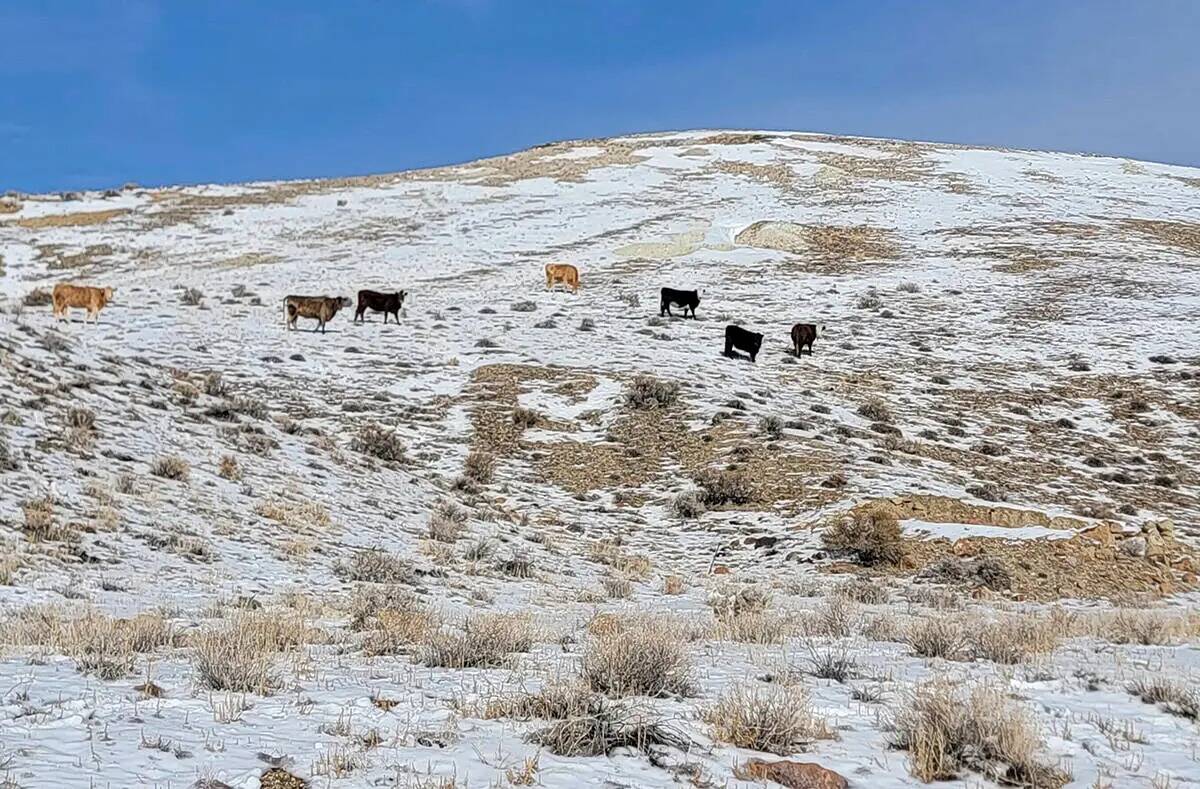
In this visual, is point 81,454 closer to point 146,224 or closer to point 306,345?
point 306,345

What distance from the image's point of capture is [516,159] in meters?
65.3

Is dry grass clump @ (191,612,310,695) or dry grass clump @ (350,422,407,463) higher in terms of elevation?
dry grass clump @ (350,422,407,463)

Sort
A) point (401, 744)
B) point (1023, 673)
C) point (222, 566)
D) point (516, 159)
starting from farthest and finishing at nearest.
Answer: point (516, 159), point (222, 566), point (1023, 673), point (401, 744)

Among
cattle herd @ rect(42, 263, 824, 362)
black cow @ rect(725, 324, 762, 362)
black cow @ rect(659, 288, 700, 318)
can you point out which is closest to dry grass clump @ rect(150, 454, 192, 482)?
cattle herd @ rect(42, 263, 824, 362)

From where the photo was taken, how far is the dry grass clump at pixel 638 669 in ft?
16.7

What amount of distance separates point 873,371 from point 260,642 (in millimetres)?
21336

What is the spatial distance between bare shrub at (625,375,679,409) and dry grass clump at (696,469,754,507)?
13.4ft

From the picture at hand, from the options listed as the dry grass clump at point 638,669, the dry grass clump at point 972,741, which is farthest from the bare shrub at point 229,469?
the dry grass clump at point 972,741

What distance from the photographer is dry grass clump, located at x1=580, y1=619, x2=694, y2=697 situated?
5.08 m

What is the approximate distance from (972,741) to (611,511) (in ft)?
39.3

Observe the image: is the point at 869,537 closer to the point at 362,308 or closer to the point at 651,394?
the point at 651,394

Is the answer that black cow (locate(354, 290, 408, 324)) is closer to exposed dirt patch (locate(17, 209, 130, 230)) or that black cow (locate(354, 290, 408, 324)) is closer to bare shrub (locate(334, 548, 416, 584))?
bare shrub (locate(334, 548, 416, 584))

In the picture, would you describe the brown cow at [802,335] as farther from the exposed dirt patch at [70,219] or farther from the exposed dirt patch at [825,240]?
the exposed dirt patch at [70,219]

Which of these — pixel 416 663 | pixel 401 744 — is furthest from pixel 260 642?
pixel 401 744
